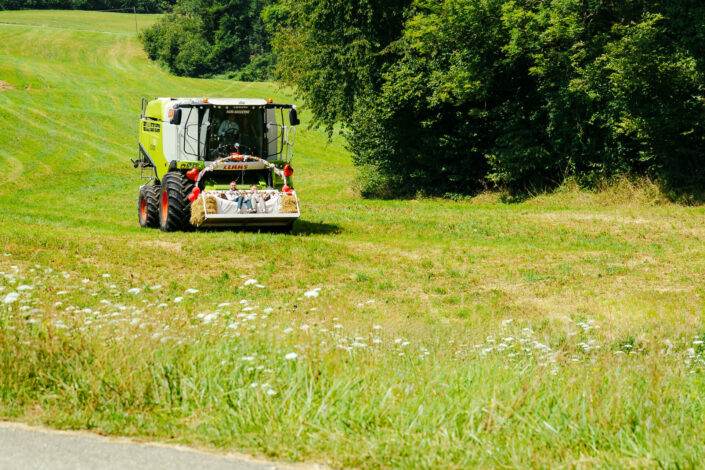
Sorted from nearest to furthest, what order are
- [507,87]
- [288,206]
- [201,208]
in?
[201,208]
[288,206]
[507,87]

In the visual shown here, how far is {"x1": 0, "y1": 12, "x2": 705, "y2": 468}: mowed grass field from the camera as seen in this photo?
5.05 meters

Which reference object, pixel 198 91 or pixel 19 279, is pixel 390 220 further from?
pixel 198 91

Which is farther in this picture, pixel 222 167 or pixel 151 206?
pixel 151 206

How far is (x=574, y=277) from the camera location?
44.4 feet

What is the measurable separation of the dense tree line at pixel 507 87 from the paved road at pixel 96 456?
18012 mm

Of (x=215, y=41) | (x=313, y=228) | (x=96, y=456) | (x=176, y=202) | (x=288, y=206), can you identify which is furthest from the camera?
(x=215, y=41)

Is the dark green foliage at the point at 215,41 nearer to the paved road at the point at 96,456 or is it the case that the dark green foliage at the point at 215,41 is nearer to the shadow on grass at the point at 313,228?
the shadow on grass at the point at 313,228

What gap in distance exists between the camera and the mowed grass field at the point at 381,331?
5.05m

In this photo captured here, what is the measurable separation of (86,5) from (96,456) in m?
136

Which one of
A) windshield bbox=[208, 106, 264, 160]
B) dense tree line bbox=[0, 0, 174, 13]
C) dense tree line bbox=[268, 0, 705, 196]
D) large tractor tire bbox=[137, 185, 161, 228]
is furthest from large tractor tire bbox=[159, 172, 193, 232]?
dense tree line bbox=[0, 0, 174, 13]

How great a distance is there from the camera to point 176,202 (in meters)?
17.3

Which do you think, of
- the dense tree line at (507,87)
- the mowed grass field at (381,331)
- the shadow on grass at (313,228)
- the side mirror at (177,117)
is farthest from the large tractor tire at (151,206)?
the dense tree line at (507,87)

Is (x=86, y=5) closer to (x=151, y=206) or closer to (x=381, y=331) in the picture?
(x=151, y=206)

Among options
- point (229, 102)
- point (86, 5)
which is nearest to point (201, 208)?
point (229, 102)
